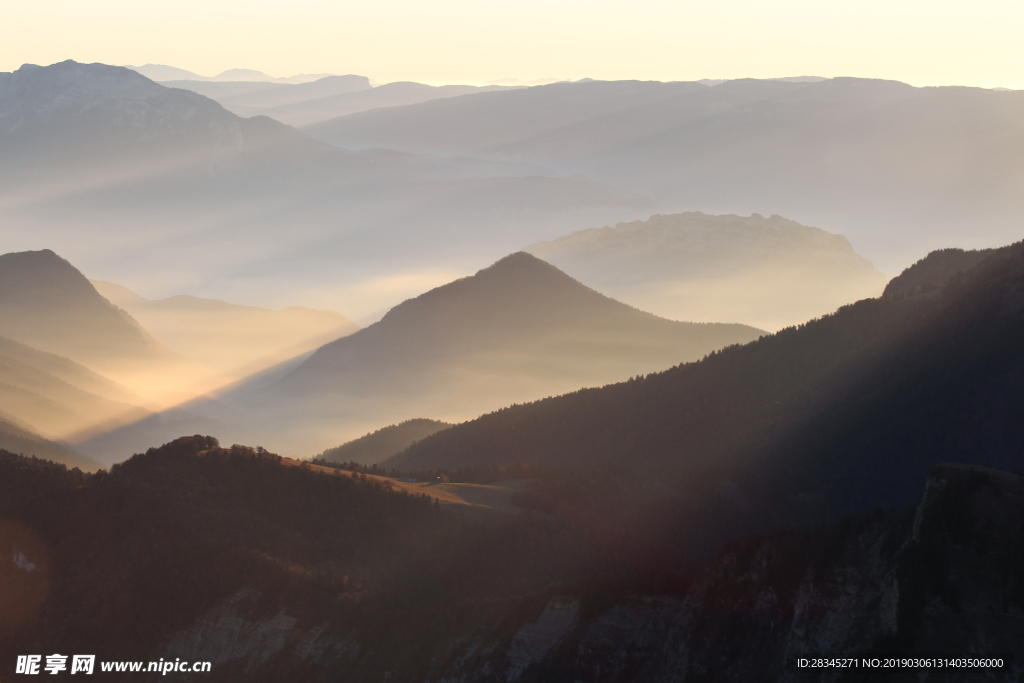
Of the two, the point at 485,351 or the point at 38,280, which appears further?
the point at 38,280

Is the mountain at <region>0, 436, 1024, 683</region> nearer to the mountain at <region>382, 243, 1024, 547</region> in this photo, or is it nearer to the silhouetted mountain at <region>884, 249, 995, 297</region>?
the mountain at <region>382, 243, 1024, 547</region>

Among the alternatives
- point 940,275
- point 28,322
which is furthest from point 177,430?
point 940,275

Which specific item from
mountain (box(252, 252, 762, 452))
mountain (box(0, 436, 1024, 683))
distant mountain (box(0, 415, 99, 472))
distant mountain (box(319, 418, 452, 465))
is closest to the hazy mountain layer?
mountain (box(252, 252, 762, 452))

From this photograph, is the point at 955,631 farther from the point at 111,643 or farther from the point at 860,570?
the point at 111,643

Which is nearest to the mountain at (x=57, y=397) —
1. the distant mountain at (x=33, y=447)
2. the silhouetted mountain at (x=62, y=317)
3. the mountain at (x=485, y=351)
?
the distant mountain at (x=33, y=447)

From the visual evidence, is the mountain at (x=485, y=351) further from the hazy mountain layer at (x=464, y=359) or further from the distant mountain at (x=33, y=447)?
the distant mountain at (x=33, y=447)

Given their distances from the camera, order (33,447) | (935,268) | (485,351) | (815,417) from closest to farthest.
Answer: (815,417), (935,268), (33,447), (485,351)

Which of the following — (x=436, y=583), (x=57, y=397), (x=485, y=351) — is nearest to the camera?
(x=436, y=583)

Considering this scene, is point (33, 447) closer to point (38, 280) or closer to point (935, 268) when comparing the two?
point (935, 268)

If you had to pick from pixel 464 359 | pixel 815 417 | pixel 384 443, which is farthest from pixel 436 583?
pixel 464 359
